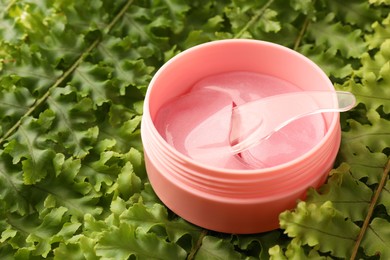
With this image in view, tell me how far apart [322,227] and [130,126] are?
1.41 ft

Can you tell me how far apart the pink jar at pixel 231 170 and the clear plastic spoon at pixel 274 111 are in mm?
28

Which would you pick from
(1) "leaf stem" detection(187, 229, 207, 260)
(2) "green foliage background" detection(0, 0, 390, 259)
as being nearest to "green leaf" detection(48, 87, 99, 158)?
(2) "green foliage background" detection(0, 0, 390, 259)

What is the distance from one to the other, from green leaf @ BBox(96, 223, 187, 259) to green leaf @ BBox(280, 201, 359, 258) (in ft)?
0.64

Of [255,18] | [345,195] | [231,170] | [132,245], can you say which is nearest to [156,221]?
[132,245]

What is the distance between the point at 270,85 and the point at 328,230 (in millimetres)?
324

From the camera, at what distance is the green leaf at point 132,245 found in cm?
104

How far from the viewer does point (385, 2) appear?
1.36 metres

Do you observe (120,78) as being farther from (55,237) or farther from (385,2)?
(385,2)

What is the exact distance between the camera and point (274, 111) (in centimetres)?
112

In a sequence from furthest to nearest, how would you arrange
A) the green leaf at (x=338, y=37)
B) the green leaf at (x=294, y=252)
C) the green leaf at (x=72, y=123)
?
1. the green leaf at (x=338, y=37)
2. the green leaf at (x=72, y=123)
3. the green leaf at (x=294, y=252)

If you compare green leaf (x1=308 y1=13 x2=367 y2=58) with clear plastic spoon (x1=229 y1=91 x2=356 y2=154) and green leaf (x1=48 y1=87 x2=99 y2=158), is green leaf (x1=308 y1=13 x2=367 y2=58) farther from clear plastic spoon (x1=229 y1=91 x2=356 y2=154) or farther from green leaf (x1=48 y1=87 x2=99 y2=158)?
green leaf (x1=48 y1=87 x2=99 y2=158)

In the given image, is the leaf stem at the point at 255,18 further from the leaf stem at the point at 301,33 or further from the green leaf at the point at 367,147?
the green leaf at the point at 367,147

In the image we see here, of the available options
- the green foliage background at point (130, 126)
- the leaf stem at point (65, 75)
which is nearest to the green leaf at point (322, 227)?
the green foliage background at point (130, 126)

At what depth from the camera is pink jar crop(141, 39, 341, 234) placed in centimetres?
101
